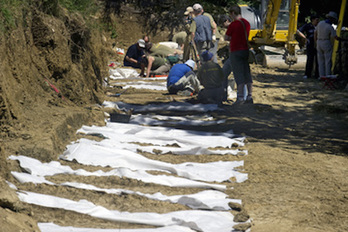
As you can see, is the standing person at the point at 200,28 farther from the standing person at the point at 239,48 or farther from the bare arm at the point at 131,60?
the bare arm at the point at 131,60

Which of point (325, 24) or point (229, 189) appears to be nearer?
point (229, 189)

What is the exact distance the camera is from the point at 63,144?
630 cm

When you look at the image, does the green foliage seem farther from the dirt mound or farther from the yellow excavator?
the yellow excavator

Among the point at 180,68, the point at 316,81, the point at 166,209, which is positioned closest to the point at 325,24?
the point at 316,81

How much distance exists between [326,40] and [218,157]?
28.2 feet

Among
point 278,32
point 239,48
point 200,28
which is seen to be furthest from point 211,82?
point 278,32

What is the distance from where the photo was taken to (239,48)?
10.2 metres

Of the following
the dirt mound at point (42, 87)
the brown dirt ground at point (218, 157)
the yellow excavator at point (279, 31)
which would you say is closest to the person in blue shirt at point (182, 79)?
the brown dirt ground at point (218, 157)

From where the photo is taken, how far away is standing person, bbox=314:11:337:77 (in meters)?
14.0

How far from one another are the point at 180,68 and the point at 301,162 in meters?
5.82

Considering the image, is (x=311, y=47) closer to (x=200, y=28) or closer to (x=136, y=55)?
(x=200, y=28)

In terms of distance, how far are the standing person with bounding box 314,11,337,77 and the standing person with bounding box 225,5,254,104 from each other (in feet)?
14.8

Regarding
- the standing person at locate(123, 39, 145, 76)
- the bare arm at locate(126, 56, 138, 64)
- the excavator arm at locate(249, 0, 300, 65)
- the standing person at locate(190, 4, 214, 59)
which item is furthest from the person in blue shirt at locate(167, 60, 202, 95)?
the excavator arm at locate(249, 0, 300, 65)

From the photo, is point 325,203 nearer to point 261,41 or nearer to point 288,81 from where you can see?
point 288,81
